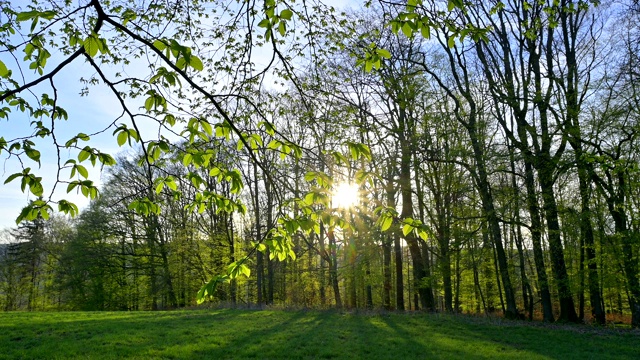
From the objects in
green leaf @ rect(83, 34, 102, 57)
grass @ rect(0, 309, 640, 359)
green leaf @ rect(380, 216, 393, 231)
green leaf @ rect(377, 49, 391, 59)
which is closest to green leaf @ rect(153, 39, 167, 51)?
green leaf @ rect(83, 34, 102, 57)

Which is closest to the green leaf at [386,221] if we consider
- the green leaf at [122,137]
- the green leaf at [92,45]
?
the green leaf at [122,137]

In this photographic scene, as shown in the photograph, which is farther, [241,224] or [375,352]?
[241,224]

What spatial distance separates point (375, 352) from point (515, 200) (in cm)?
965

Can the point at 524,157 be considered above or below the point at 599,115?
below

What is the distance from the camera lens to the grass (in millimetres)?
9672

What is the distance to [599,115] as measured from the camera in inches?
632

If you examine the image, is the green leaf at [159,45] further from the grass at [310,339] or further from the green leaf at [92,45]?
the grass at [310,339]

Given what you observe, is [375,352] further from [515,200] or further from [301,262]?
[301,262]

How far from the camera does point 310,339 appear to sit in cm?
1150

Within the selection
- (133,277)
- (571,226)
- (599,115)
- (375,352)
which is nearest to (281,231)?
(375,352)

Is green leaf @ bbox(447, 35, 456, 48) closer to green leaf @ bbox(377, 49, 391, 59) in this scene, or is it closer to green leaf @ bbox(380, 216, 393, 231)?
green leaf @ bbox(377, 49, 391, 59)

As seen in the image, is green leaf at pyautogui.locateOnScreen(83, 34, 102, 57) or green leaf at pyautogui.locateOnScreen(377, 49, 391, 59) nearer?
green leaf at pyautogui.locateOnScreen(83, 34, 102, 57)

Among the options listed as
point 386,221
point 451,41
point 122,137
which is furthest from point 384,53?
point 122,137


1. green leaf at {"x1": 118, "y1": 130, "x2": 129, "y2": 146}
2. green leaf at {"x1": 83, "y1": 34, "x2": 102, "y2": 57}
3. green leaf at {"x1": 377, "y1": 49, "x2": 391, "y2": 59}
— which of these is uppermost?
green leaf at {"x1": 377, "y1": 49, "x2": 391, "y2": 59}
